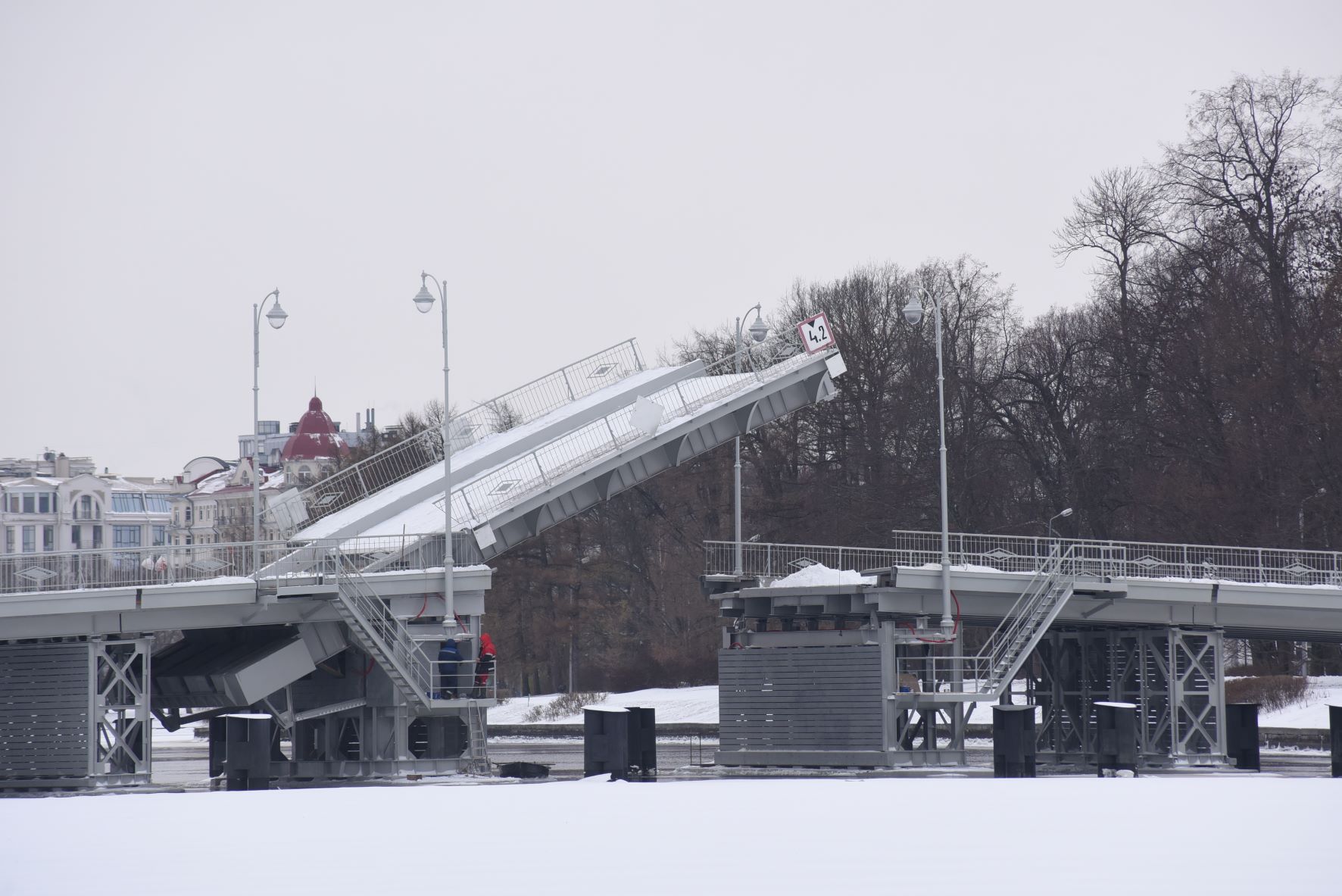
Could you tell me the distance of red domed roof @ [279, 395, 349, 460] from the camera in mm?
176625

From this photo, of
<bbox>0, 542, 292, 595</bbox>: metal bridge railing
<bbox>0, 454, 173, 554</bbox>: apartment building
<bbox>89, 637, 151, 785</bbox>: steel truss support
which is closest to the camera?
<bbox>89, 637, 151, 785</bbox>: steel truss support

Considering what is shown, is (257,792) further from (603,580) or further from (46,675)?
(603,580)

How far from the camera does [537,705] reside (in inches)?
2746

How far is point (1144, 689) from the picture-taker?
41125 millimetres

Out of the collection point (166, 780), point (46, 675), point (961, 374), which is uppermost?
point (961, 374)

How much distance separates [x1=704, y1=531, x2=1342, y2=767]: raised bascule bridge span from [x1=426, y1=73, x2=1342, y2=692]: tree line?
53.8 ft

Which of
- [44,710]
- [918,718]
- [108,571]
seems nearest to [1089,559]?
[918,718]

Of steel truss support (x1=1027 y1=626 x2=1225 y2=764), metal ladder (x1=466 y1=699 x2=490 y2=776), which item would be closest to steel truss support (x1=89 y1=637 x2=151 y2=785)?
metal ladder (x1=466 y1=699 x2=490 y2=776)

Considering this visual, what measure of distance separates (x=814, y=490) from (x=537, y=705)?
13.5 m

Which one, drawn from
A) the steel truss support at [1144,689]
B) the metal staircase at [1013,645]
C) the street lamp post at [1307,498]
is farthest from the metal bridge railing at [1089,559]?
the street lamp post at [1307,498]

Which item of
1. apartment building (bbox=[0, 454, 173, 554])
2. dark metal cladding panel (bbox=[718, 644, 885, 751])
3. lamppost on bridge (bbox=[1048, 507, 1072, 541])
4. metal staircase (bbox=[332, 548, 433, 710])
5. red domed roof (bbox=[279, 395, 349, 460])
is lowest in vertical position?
dark metal cladding panel (bbox=[718, 644, 885, 751])

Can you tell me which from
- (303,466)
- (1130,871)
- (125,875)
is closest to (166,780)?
(125,875)

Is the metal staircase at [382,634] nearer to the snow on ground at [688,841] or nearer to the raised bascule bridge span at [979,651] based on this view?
the snow on ground at [688,841]

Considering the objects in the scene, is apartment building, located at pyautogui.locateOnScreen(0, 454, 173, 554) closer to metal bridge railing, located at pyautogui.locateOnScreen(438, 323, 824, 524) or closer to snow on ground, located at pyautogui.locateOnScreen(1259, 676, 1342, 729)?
metal bridge railing, located at pyautogui.locateOnScreen(438, 323, 824, 524)
